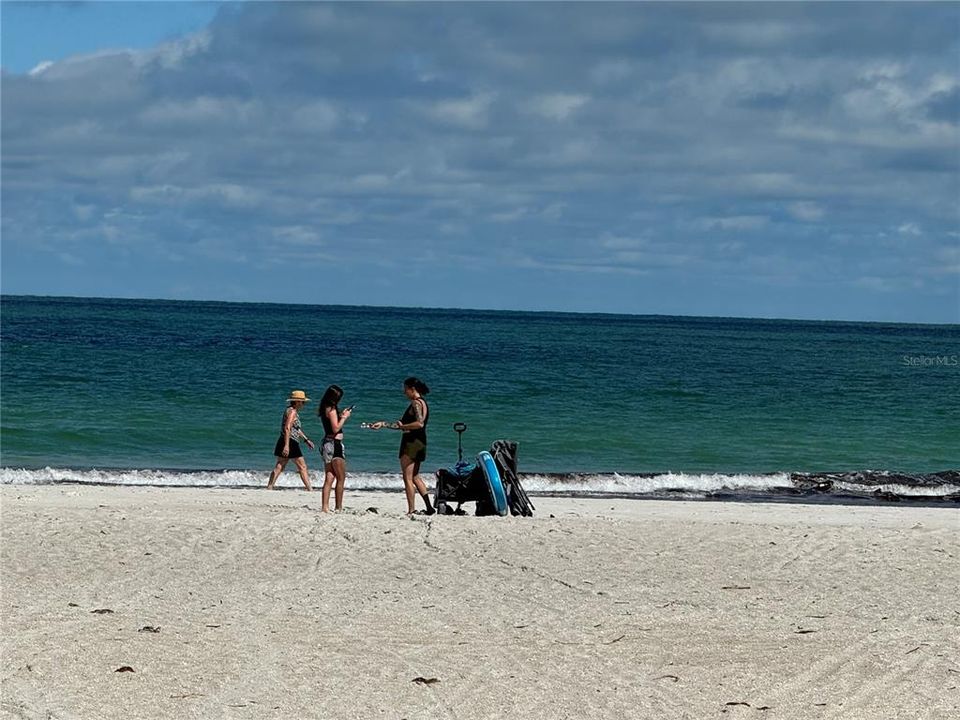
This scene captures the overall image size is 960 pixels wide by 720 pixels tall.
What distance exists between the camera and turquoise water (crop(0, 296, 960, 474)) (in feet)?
72.7

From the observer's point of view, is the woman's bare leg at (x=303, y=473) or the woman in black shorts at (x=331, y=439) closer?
the woman in black shorts at (x=331, y=439)

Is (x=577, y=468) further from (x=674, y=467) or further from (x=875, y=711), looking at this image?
(x=875, y=711)

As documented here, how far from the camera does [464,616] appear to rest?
356 inches

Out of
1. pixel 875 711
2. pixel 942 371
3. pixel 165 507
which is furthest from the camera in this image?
pixel 942 371

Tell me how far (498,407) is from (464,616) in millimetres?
21760

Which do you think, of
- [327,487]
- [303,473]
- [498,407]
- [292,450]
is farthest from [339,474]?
[498,407]

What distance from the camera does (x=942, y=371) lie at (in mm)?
50969

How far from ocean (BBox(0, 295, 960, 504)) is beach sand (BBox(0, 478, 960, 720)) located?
6592 mm

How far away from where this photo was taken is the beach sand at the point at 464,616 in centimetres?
716

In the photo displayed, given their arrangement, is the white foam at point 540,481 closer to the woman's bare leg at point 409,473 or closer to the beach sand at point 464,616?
the beach sand at point 464,616

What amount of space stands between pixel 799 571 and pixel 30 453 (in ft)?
48.1

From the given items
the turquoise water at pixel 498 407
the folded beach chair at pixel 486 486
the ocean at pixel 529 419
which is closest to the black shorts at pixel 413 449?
the folded beach chair at pixel 486 486

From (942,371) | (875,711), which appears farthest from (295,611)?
(942,371)

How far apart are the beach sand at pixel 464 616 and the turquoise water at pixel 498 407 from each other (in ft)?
28.8
